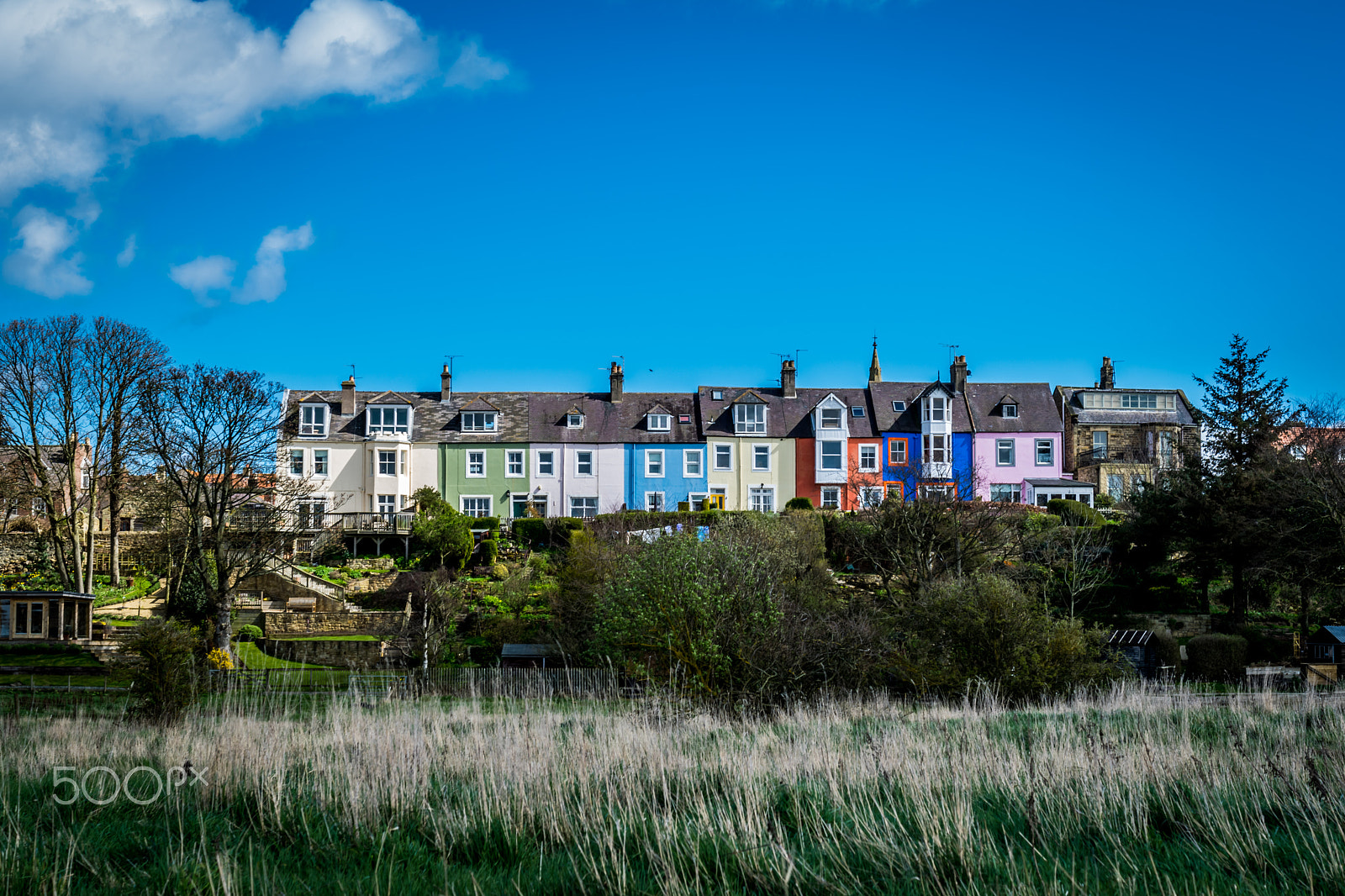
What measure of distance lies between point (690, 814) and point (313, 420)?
46306 mm

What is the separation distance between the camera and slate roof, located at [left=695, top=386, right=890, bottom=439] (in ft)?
166

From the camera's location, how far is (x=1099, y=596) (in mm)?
33594

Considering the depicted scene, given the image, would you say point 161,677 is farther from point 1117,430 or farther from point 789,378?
point 1117,430

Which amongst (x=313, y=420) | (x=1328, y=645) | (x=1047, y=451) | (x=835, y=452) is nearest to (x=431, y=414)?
(x=313, y=420)

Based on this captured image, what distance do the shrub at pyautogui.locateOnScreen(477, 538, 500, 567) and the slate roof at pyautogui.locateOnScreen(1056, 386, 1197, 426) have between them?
32.8 meters

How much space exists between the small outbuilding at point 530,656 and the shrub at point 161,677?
1323 centimetres

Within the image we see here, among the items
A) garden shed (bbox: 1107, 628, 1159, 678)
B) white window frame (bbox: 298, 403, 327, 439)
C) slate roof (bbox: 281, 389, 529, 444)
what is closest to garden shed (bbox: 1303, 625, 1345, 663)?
garden shed (bbox: 1107, 628, 1159, 678)

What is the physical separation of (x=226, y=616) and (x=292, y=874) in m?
24.7

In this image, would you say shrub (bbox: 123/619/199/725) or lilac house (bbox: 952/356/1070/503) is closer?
shrub (bbox: 123/619/199/725)

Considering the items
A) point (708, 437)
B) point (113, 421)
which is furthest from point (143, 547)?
point (708, 437)

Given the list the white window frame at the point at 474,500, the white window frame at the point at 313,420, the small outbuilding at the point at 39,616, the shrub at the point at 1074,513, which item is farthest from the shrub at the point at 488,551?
the shrub at the point at 1074,513

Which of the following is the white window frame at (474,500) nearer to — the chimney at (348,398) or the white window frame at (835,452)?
the chimney at (348,398)

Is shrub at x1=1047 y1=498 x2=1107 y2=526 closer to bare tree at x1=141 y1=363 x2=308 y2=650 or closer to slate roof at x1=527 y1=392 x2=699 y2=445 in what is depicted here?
slate roof at x1=527 y1=392 x2=699 y2=445

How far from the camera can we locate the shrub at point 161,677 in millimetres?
12719
